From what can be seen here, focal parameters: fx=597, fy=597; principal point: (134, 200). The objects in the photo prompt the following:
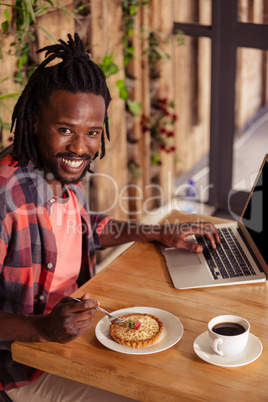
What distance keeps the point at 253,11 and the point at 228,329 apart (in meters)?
2.55

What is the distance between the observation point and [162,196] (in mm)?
4156

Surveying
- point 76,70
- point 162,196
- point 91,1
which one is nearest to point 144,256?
point 76,70

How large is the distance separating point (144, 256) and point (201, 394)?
712mm

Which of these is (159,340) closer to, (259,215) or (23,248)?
(23,248)

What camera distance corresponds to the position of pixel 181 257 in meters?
1.96

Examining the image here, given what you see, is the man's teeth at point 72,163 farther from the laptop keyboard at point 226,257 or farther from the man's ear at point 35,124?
the laptop keyboard at point 226,257

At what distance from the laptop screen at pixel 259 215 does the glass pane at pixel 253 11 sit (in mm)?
1830

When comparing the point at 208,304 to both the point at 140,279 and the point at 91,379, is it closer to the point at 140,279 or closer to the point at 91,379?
the point at 140,279

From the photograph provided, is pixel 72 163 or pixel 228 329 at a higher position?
pixel 72 163

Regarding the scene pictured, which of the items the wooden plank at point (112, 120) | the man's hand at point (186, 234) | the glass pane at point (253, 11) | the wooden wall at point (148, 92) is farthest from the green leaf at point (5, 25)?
the glass pane at point (253, 11)

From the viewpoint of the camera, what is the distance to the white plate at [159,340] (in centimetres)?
148

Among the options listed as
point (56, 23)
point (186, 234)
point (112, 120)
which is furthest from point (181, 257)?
point (112, 120)

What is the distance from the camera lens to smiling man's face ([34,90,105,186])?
175 cm

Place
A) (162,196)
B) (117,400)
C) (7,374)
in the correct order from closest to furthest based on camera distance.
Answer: (117,400) → (7,374) → (162,196)
